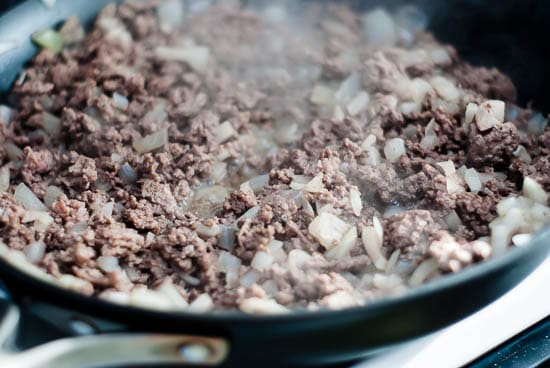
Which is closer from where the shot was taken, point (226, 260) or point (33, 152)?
point (226, 260)

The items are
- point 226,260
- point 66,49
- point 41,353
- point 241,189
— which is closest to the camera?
point 41,353

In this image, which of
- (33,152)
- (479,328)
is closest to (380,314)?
(479,328)

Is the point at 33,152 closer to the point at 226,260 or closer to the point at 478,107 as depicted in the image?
the point at 226,260

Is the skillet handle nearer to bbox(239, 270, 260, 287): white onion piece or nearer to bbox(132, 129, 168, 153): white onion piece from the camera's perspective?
bbox(239, 270, 260, 287): white onion piece

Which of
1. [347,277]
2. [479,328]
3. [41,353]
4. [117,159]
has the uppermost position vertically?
[41,353]

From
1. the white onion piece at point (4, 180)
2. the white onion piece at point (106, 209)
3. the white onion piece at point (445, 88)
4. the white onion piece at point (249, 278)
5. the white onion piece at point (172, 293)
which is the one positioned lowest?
the white onion piece at point (445, 88)

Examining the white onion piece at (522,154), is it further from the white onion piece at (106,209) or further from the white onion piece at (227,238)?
the white onion piece at (106,209)

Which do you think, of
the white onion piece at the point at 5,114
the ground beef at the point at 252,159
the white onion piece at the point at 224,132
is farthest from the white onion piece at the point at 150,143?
the white onion piece at the point at 5,114
